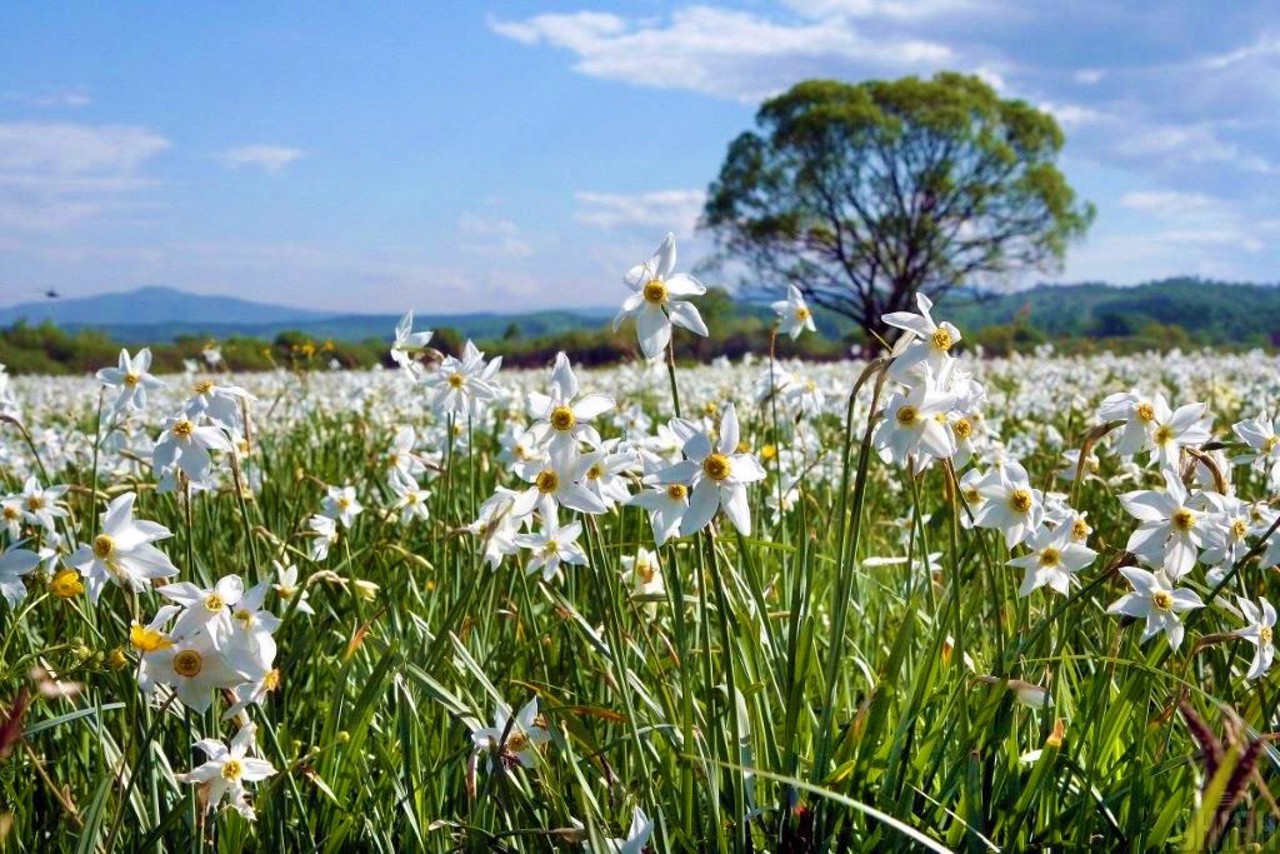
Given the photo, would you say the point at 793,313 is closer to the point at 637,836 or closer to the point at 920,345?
the point at 920,345

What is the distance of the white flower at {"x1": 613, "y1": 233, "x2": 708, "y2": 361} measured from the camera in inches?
95.0

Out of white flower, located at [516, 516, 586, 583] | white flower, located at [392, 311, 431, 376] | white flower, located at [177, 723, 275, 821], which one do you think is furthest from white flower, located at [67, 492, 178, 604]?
white flower, located at [392, 311, 431, 376]

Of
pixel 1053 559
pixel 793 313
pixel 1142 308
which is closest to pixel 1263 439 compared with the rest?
pixel 1053 559

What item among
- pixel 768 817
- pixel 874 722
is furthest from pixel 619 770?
pixel 874 722

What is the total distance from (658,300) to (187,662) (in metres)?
1.19

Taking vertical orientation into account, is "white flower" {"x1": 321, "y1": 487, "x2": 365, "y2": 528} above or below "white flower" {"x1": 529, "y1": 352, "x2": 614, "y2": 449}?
below

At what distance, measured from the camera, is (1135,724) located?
2.86 meters

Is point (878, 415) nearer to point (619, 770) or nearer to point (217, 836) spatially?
point (619, 770)

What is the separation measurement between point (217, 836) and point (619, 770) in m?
1.00

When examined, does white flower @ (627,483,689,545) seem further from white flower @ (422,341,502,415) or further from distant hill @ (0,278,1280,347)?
distant hill @ (0,278,1280,347)

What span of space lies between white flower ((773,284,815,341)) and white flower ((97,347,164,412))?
211cm

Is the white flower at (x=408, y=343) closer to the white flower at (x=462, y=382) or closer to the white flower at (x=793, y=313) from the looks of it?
the white flower at (x=462, y=382)

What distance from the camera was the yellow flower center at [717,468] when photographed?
2217 mm

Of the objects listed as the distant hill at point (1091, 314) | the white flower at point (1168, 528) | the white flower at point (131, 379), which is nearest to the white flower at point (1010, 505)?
the white flower at point (1168, 528)
